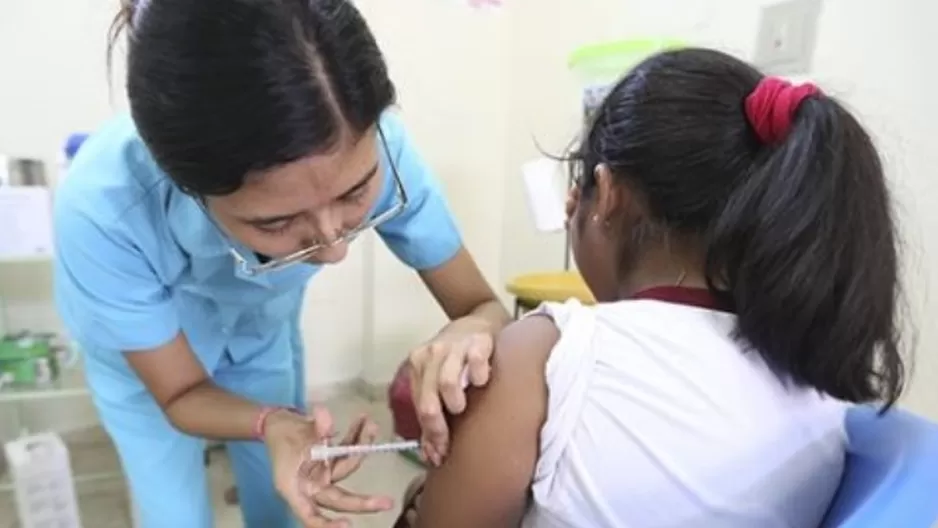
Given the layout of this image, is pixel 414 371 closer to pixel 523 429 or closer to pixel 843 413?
pixel 523 429

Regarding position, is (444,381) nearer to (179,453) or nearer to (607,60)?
(179,453)

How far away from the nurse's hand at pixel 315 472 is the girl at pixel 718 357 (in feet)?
0.42

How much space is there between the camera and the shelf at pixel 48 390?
74.5 inches

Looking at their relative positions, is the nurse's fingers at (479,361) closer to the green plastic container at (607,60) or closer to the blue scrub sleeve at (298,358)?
the blue scrub sleeve at (298,358)

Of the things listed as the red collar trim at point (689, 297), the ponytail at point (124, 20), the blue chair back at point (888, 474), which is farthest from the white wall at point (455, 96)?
the ponytail at point (124, 20)

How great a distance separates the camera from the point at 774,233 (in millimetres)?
663

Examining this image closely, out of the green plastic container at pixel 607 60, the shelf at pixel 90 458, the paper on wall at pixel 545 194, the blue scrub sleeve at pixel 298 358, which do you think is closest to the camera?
the blue scrub sleeve at pixel 298 358

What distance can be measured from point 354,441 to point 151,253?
1.21ft

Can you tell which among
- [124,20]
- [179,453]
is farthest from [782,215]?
[179,453]

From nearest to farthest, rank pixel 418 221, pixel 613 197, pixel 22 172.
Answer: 1. pixel 613 197
2. pixel 418 221
3. pixel 22 172

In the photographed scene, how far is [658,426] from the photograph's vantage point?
0.66 meters

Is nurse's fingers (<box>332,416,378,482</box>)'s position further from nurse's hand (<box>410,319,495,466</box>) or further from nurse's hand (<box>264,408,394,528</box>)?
nurse's hand (<box>410,319,495,466</box>)

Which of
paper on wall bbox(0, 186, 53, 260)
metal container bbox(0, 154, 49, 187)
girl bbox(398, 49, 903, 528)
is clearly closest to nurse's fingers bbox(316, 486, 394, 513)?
girl bbox(398, 49, 903, 528)

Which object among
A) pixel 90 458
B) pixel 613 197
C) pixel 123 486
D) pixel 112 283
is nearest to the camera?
pixel 613 197
